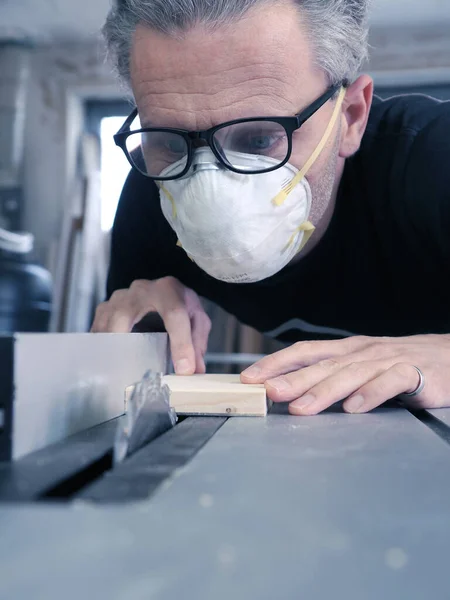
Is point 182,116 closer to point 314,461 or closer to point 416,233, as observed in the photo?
point 416,233

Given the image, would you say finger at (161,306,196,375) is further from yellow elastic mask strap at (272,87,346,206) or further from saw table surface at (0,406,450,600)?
saw table surface at (0,406,450,600)

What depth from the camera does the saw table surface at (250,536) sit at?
28cm

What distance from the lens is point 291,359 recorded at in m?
0.83

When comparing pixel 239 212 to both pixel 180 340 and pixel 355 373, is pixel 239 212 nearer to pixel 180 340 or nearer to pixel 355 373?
pixel 180 340

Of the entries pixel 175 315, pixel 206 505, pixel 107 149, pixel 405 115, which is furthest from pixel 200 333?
pixel 107 149

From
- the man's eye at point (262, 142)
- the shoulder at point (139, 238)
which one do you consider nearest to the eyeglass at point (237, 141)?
the man's eye at point (262, 142)

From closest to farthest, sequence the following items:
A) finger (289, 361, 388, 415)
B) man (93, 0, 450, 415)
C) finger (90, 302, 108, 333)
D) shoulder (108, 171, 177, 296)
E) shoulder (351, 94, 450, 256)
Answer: finger (289, 361, 388, 415) → man (93, 0, 450, 415) → shoulder (351, 94, 450, 256) → finger (90, 302, 108, 333) → shoulder (108, 171, 177, 296)

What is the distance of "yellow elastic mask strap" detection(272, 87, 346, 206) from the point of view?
102 cm

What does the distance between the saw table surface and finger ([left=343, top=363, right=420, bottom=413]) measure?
27 centimetres

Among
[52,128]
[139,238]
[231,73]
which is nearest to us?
[231,73]

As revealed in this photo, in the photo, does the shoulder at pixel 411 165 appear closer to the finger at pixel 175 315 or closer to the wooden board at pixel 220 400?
the finger at pixel 175 315

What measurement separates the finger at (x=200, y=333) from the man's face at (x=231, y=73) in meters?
0.36

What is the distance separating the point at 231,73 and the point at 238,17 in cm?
9

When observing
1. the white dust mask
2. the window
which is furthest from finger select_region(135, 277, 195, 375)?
the window
